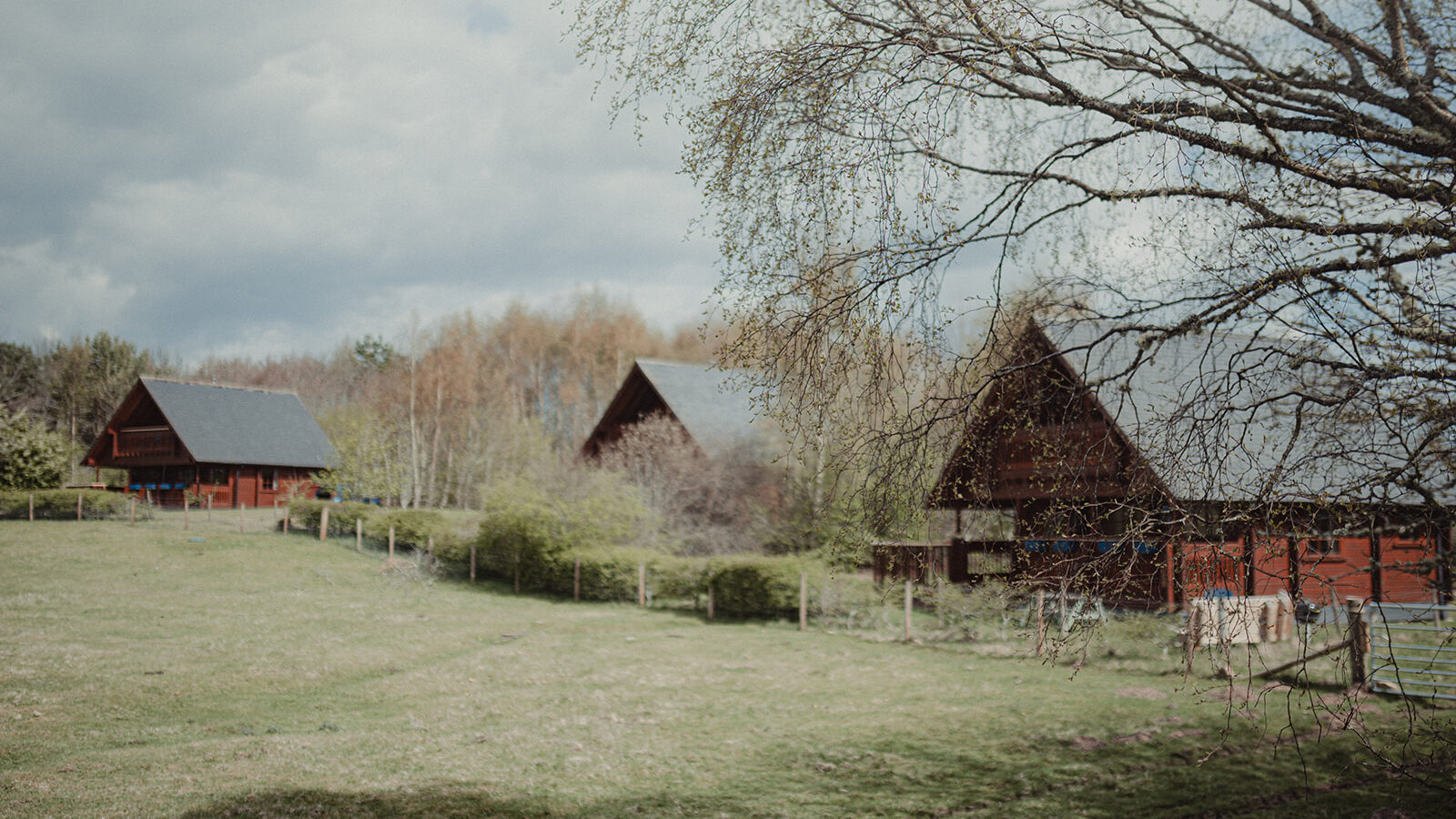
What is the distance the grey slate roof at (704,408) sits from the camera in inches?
1091

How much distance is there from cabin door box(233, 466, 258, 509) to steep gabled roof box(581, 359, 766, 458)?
20.4 m

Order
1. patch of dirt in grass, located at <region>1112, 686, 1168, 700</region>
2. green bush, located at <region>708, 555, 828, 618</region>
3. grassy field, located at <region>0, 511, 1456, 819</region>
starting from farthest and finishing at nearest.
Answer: green bush, located at <region>708, 555, 828, 618</region>
patch of dirt in grass, located at <region>1112, 686, 1168, 700</region>
grassy field, located at <region>0, 511, 1456, 819</region>

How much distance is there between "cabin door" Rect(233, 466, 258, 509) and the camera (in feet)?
141

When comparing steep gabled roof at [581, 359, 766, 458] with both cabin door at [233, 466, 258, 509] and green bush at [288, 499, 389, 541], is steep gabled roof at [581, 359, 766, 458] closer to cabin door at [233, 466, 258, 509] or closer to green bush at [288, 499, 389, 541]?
green bush at [288, 499, 389, 541]

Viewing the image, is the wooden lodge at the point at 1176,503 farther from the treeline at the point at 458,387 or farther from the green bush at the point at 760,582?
the treeline at the point at 458,387

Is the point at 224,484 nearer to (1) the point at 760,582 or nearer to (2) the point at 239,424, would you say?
(2) the point at 239,424

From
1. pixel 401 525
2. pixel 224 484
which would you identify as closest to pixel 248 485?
pixel 224 484

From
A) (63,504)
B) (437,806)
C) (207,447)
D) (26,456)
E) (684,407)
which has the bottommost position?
(437,806)

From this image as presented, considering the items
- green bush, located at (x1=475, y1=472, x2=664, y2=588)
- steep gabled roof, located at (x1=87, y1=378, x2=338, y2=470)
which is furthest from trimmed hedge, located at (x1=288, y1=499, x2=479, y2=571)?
steep gabled roof, located at (x1=87, y1=378, x2=338, y2=470)

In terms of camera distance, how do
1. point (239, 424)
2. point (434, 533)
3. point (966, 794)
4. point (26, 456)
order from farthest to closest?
1. point (239, 424)
2. point (26, 456)
3. point (434, 533)
4. point (966, 794)

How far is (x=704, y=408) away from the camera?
30.8m

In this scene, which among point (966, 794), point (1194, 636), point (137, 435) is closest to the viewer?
point (1194, 636)

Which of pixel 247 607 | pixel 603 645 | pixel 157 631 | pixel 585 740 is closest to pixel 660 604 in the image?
pixel 603 645

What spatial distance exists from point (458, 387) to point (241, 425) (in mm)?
10350
